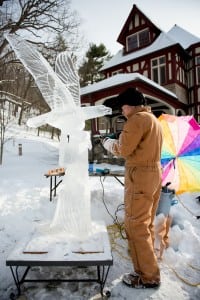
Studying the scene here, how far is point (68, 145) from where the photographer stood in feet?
9.86

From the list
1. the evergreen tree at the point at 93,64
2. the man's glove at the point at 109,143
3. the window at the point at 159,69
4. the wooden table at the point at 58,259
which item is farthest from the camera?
the evergreen tree at the point at 93,64

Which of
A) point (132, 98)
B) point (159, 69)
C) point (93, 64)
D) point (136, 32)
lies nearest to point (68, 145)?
point (132, 98)

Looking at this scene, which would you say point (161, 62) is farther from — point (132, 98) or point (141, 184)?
point (141, 184)

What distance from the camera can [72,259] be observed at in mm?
2373

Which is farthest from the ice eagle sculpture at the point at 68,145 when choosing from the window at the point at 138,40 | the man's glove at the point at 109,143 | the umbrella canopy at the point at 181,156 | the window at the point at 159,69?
the window at the point at 138,40

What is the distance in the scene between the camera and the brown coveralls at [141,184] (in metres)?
2.57

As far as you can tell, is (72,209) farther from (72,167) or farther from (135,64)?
(135,64)

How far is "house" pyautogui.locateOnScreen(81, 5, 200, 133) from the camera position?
15.7 m

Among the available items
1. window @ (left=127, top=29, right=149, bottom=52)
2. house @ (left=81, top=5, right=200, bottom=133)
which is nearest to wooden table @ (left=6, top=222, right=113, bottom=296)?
house @ (left=81, top=5, right=200, bottom=133)

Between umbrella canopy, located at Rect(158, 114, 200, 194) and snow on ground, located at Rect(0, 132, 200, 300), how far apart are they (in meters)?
0.71

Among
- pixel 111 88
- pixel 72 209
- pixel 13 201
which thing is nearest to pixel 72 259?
pixel 72 209

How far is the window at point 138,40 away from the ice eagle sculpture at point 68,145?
16.1 m

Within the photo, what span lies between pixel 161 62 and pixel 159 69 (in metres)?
0.42

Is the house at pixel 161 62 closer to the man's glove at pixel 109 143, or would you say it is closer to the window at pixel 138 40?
the window at pixel 138 40
